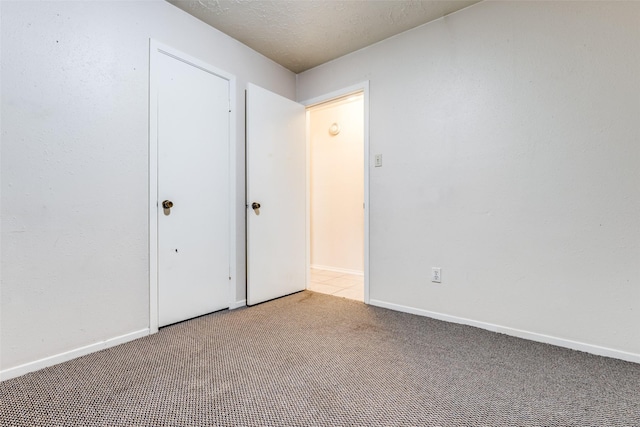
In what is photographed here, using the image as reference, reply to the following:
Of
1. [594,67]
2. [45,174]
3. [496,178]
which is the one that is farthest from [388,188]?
[45,174]

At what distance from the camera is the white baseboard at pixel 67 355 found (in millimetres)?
1533

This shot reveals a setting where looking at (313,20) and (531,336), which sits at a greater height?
(313,20)

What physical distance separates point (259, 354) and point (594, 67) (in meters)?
2.54

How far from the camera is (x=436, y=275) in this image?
2.36m

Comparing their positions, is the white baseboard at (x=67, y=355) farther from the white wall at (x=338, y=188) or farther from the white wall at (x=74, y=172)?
the white wall at (x=338, y=188)

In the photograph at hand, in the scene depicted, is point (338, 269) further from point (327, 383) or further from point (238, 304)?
point (327, 383)

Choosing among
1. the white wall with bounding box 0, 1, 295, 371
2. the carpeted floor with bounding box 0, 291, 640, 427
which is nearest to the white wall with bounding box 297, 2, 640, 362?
the carpeted floor with bounding box 0, 291, 640, 427

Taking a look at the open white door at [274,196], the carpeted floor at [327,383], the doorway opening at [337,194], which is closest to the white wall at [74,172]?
the carpeted floor at [327,383]

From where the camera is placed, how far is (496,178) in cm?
210

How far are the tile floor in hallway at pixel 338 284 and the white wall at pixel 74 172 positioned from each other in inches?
67.6

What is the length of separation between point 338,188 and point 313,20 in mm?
2157

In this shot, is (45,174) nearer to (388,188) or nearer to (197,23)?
(197,23)

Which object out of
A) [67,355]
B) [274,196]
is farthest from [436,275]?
[67,355]

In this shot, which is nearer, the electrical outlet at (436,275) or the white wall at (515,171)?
the white wall at (515,171)
